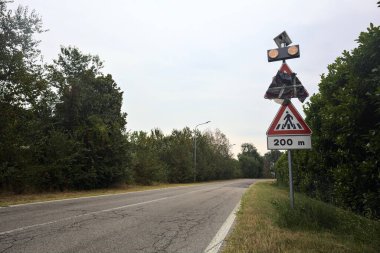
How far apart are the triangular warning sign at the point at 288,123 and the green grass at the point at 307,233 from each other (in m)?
1.76

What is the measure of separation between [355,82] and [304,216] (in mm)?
2958

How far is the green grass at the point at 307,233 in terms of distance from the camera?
17.2 feet

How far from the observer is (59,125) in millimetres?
24547

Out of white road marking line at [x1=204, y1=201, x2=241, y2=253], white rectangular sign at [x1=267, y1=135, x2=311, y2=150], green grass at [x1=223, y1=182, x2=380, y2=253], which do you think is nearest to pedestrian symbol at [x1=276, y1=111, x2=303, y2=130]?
white rectangular sign at [x1=267, y1=135, x2=311, y2=150]

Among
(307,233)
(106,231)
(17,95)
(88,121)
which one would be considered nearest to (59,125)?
(88,121)

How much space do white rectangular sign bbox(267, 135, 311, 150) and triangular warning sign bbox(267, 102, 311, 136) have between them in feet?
0.30

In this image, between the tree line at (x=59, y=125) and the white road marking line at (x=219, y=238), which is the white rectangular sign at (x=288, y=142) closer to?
the white road marking line at (x=219, y=238)

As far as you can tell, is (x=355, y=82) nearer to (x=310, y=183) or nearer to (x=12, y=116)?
(x=310, y=183)

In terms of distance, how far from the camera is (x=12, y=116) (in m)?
16.1

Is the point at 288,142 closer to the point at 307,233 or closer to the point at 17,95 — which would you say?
the point at 307,233

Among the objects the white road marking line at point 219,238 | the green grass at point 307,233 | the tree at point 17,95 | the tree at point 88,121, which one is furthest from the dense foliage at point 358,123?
the tree at point 88,121

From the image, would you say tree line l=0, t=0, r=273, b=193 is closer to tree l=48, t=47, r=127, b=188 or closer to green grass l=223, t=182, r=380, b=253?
tree l=48, t=47, r=127, b=188

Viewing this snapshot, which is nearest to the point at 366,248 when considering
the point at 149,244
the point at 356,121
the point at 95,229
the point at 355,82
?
the point at 356,121

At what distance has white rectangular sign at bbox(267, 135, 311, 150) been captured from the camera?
23.2ft
